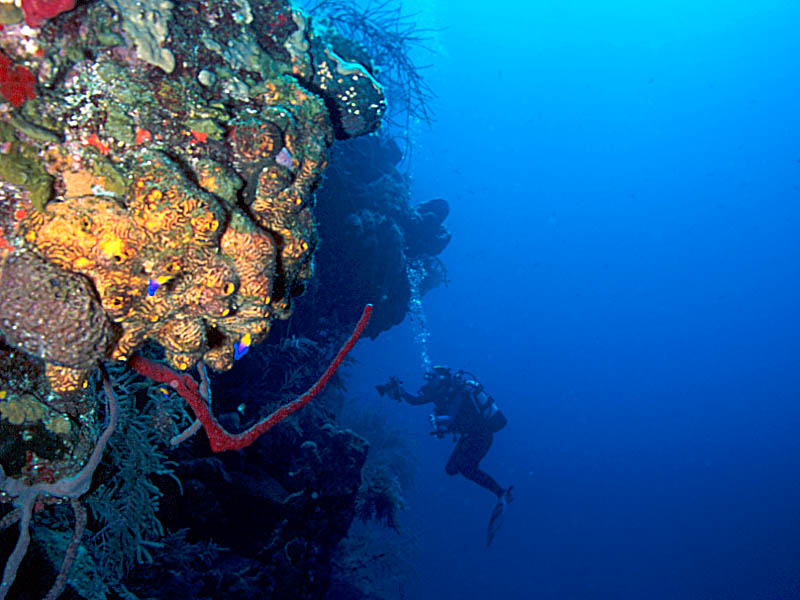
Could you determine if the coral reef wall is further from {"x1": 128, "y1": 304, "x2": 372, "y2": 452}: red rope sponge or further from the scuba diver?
the scuba diver

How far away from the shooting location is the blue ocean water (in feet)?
169

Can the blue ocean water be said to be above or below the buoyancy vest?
above

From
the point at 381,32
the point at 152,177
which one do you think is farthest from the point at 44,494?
the point at 381,32

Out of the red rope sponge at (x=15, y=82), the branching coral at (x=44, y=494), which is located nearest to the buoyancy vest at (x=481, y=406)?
the branching coral at (x=44, y=494)

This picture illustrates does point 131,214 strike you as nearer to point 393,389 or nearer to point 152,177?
point 152,177

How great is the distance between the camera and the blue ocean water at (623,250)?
51.4 metres

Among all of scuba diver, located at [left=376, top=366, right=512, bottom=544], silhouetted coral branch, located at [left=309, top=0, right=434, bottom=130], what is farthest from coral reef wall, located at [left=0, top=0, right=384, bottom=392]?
scuba diver, located at [left=376, top=366, right=512, bottom=544]

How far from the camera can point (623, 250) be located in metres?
99.6

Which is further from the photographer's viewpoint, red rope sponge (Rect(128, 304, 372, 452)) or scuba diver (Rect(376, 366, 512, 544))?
scuba diver (Rect(376, 366, 512, 544))

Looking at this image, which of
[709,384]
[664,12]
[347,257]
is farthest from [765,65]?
[347,257]

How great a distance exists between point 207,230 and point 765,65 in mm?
136168

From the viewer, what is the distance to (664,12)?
93.6 m

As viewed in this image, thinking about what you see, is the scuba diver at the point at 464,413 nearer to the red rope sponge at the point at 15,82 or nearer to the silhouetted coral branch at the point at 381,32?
the silhouetted coral branch at the point at 381,32

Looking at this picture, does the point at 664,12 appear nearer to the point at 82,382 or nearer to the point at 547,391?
the point at 547,391
